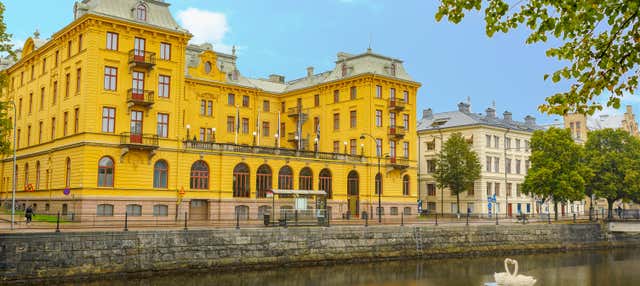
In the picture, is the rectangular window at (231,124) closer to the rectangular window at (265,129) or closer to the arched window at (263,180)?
the rectangular window at (265,129)

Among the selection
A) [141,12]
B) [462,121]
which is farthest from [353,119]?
[141,12]

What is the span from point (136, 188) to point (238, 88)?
23892 mm

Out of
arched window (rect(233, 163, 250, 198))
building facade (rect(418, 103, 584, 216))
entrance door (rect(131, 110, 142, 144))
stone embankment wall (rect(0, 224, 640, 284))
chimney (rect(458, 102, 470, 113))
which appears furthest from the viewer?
chimney (rect(458, 102, 470, 113))

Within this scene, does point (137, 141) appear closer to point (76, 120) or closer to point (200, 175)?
point (76, 120)

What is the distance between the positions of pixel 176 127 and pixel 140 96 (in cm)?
→ 425

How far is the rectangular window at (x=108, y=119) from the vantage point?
49469mm

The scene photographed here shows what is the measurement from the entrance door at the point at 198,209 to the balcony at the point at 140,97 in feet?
31.4

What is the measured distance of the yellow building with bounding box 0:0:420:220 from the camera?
49219 mm

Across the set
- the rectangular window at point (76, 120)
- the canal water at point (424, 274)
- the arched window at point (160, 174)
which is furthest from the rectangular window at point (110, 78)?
the canal water at point (424, 274)

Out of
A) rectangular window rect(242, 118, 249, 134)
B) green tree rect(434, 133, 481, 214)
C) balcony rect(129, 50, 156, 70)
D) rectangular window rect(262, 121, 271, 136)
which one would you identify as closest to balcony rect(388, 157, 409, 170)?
green tree rect(434, 133, 481, 214)

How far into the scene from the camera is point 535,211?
289ft

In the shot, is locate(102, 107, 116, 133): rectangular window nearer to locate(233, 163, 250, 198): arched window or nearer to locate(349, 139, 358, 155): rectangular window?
locate(233, 163, 250, 198): arched window

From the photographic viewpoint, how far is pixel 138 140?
4972cm

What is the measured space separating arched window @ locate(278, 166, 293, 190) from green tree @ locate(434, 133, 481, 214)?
22.7 m
